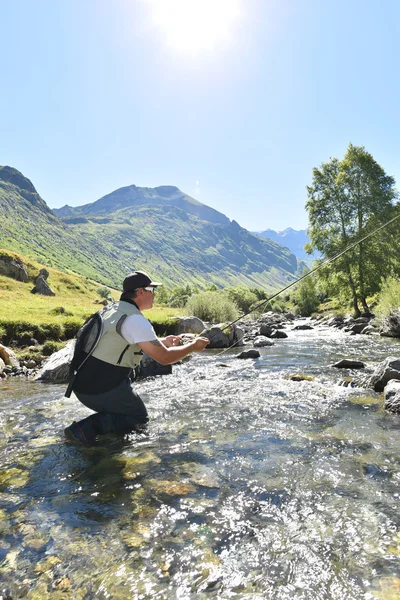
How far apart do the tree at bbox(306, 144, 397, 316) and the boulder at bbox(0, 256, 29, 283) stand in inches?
2331

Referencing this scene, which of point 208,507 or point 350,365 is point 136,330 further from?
point 350,365

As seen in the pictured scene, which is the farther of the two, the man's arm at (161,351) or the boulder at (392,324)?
the boulder at (392,324)

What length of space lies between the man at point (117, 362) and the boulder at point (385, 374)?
Result: 686 cm

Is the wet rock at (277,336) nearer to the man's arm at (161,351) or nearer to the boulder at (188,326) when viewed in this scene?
the boulder at (188,326)

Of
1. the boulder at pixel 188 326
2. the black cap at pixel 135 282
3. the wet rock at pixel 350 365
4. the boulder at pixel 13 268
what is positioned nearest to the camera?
the black cap at pixel 135 282

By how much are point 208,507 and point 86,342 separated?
3.51 metres

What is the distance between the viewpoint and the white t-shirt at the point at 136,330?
20.3 ft

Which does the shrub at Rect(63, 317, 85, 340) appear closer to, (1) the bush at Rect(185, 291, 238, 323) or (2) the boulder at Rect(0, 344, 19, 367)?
(2) the boulder at Rect(0, 344, 19, 367)

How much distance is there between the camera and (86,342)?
6.75m

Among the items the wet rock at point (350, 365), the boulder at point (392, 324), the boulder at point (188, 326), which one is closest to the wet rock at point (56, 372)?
the wet rock at point (350, 365)

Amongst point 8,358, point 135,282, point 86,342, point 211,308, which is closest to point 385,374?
point 135,282

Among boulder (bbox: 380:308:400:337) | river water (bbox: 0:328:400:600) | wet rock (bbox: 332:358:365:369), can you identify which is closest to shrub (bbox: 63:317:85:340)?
river water (bbox: 0:328:400:600)

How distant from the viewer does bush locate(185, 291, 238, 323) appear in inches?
1497

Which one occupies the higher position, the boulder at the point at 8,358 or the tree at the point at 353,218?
the tree at the point at 353,218
